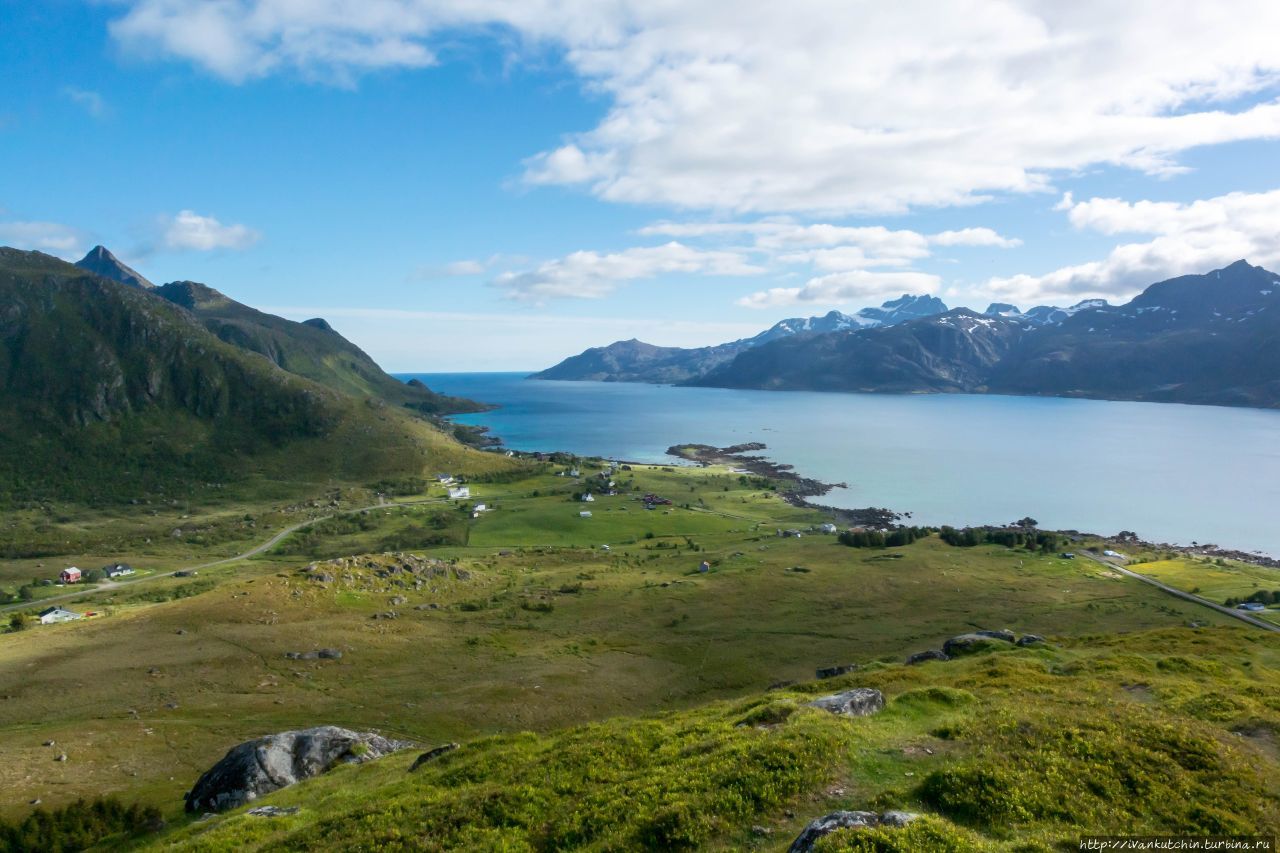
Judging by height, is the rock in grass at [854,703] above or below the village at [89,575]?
above

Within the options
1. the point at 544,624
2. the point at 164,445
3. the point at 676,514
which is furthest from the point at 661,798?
the point at 164,445

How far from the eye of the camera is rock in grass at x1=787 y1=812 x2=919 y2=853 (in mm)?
13906

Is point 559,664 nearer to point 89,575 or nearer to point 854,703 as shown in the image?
point 854,703

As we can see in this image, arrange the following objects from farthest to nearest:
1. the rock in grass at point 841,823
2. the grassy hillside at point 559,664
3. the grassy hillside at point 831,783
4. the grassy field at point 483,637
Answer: the grassy field at point 483,637 < the grassy hillside at point 559,664 < the grassy hillside at point 831,783 < the rock in grass at point 841,823

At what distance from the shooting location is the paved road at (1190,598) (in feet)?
226

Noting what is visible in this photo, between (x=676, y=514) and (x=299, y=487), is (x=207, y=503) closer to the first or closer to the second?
(x=299, y=487)

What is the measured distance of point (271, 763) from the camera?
95.7ft

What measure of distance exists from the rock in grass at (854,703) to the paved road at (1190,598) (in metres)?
67.7

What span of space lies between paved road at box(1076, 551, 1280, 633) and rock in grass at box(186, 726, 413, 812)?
279 feet

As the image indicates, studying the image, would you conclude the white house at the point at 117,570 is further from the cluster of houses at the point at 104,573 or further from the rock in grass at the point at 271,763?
the rock in grass at the point at 271,763

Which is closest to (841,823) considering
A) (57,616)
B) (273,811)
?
(273,811)

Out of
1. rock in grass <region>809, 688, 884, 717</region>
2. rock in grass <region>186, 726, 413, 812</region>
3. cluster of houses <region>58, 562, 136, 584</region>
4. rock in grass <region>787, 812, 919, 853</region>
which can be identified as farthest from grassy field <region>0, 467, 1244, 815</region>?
rock in grass <region>787, 812, 919, 853</region>

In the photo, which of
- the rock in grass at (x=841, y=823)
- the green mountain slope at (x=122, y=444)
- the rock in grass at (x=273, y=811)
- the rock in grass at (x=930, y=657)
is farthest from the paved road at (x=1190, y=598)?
the green mountain slope at (x=122, y=444)

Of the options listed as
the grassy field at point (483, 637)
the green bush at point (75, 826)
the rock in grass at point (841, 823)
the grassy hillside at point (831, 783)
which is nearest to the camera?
the rock in grass at point (841, 823)
